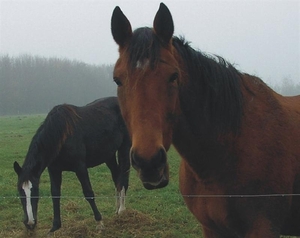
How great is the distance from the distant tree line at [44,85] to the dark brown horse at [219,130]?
5320cm

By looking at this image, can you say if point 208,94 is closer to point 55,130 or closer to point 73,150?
point 55,130

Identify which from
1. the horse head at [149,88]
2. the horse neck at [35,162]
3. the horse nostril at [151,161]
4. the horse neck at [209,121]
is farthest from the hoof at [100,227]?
the horse nostril at [151,161]

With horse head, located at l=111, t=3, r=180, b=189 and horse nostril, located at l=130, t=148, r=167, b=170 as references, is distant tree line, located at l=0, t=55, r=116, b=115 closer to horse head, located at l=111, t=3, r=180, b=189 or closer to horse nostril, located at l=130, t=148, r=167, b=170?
horse head, located at l=111, t=3, r=180, b=189

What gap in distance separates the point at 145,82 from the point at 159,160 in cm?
47

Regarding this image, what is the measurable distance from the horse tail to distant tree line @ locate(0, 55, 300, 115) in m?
49.7

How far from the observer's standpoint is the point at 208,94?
8.56 feet

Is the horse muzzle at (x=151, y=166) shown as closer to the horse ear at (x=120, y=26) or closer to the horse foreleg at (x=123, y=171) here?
the horse ear at (x=120, y=26)

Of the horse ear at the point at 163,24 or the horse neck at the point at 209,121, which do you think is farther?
the horse neck at the point at 209,121

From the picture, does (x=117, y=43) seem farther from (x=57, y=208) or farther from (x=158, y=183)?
(x=57, y=208)

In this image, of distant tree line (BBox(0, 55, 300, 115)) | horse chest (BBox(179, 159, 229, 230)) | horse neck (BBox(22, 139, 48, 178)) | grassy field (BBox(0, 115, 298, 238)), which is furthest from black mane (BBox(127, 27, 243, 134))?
distant tree line (BBox(0, 55, 300, 115))

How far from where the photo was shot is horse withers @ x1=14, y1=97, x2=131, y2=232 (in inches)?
205

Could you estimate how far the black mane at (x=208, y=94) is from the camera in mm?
2529

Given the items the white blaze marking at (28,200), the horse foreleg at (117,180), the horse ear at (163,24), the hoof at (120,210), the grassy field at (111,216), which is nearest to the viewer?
the horse ear at (163,24)

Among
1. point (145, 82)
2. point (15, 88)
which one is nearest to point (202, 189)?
point (145, 82)
